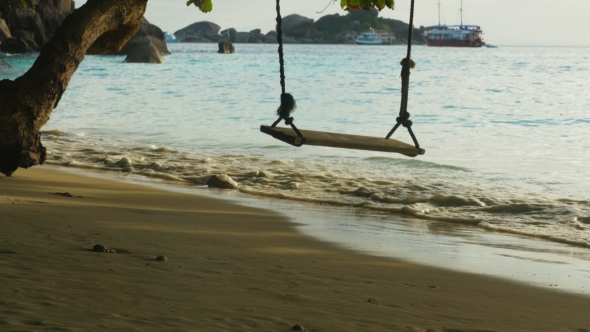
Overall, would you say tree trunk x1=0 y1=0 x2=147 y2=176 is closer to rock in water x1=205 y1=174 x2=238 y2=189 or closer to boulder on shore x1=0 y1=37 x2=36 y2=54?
rock in water x1=205 y1=174 x2=238 y2=189

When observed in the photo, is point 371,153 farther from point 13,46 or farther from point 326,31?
point 326,31

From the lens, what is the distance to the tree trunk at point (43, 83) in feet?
17.7

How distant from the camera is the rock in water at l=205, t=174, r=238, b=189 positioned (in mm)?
9172

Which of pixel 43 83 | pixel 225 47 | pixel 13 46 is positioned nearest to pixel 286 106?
pixel 43 83

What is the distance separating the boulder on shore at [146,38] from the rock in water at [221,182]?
51790mm

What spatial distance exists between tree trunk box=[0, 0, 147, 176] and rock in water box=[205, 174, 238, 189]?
3.54 m

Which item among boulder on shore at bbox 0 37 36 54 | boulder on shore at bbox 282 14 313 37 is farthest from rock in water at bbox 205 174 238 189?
boulder on shore at bbox 282 14 313 37

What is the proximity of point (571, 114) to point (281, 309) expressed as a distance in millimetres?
20718

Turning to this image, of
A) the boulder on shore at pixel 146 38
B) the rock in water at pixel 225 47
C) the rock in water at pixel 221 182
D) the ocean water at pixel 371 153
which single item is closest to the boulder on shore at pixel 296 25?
the rock in water at pixel 225 47

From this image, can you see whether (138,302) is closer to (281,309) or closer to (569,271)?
(281,309)

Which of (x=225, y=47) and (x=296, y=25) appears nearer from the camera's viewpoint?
(x=225, y=47)

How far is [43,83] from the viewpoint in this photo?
550 centimetres

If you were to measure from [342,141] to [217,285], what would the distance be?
2.07 meters

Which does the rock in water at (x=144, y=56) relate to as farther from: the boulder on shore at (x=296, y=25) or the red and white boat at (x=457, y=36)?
the boulder on shore at (x=296, y=25)
